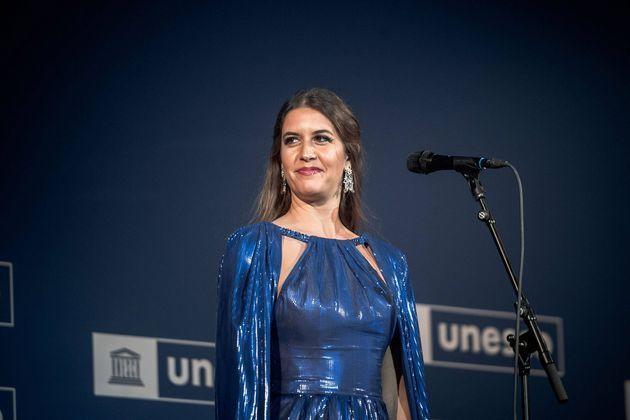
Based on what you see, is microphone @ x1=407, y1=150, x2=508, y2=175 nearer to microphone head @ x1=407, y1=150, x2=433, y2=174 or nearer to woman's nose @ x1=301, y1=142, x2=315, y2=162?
microphone head @ x1=407, y1=150, x2=433, y2=174

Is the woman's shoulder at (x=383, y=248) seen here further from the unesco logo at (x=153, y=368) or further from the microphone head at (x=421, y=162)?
the unesco logo at (x=153, y=368)

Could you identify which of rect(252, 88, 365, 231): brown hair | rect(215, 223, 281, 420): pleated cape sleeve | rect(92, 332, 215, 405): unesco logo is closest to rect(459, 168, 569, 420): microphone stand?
rect(252, 88, 365, 231): brown hair

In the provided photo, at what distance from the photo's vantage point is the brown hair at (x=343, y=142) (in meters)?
2.82

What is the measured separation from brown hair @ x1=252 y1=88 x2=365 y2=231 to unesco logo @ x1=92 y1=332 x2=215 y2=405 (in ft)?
3.05

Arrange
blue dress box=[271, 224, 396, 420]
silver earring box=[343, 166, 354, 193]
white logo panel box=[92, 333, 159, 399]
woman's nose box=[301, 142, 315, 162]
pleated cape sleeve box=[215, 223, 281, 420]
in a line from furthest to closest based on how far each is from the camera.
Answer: white logo panel box=[92, 333, 159, 399] → silver earring box=[343, 166, 354, 193] → woman's nose box=[301, 142, 315, 162] → blue dress box=[271, 224, 396, 420] → pleated cape sleeve box=[215, 223, 281, 420]

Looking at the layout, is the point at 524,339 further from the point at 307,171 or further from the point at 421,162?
the point at 307,171

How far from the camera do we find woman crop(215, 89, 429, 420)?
2432 millimetres

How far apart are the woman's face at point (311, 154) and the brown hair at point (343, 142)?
0.08 ft

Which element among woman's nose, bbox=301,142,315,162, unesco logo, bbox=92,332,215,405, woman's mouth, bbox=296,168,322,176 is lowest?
unesco logo, bbox=92,332,215,405

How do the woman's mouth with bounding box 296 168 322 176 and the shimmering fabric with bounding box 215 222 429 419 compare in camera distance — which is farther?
the woman's mouth with bounding box 296 168 322 176

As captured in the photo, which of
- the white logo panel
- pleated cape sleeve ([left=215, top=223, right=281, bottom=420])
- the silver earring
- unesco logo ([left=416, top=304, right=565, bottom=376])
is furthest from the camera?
unesco logo ([left=416, top=304, right=565, bottom=376])

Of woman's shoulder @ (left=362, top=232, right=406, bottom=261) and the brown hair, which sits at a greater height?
the brown hair

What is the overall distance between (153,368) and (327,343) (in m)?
1.27

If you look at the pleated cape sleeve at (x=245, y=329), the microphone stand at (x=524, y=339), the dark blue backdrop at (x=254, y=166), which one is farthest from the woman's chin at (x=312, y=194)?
the dark blue backdrop at (x=254, y=166)
